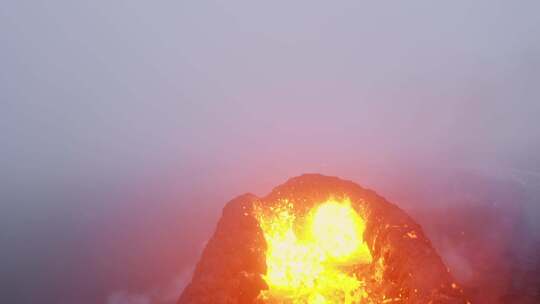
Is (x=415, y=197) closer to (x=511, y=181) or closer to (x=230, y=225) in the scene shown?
(x=511, y=181)

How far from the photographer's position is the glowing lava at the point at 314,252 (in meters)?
16.7

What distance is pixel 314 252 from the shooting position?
18.0 m

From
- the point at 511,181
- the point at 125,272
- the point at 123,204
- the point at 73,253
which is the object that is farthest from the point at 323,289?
the point at 123,204

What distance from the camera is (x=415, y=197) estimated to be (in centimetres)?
10175

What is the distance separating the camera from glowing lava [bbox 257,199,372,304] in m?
16.7

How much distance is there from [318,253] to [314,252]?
0.67ft

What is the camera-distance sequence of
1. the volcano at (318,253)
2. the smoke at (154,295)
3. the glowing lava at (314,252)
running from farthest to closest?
1. the smoke at (154,295)
2. the glowing lava at (314,252)
3. the volcano at (318,253)

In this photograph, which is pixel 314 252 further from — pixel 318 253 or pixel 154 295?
pixel 154 295

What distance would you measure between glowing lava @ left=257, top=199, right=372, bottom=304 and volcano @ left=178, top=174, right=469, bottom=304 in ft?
0.15

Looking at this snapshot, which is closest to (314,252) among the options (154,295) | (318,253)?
(318,253)

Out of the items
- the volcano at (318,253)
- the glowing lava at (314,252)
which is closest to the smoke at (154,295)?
the glowing lava at (314,252)

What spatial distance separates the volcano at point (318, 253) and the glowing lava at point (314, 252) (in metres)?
0.04

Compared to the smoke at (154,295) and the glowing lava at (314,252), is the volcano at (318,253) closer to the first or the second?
the glowing lava at (314,252)

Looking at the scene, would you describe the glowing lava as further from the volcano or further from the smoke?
the smoke
